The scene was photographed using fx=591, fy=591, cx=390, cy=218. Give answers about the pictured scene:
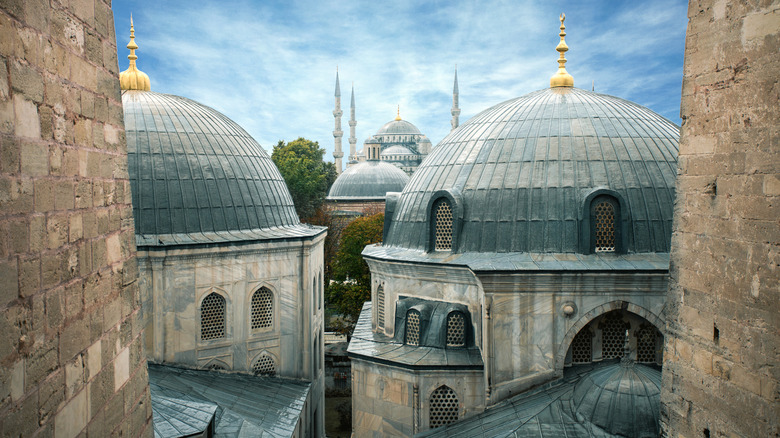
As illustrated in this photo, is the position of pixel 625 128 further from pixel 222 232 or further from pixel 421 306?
pixel 222 232

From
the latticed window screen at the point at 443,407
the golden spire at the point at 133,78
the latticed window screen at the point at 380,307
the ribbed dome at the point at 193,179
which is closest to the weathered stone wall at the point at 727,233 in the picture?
the latticed window screen at the point at 443,407

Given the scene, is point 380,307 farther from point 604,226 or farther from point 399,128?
point 399,128

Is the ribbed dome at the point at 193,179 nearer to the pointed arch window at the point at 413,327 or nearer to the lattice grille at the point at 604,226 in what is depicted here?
the pointed arch window at the point at 413,327

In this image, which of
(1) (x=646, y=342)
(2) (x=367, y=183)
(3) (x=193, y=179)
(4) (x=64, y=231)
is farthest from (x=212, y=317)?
(2) (x=367, y=183)

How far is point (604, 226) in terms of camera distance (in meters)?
13.8

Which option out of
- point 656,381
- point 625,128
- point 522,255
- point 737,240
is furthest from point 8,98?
point 625,128

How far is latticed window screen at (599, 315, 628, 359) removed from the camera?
1327cm

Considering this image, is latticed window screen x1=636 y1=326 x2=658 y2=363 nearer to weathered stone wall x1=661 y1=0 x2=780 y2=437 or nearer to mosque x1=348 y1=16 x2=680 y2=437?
mosque x1=348 y1=16 x2=680 y2=437

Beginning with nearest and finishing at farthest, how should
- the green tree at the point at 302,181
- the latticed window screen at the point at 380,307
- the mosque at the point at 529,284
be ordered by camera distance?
1. the mosque at the point at 529,284
2. the latticed window screen at the point at 380,307
3. the green tree at the point at 302,181

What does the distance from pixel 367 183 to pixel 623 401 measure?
45513 millimetres

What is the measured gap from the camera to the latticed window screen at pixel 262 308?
17438 millimetres

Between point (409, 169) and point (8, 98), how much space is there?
7362cm

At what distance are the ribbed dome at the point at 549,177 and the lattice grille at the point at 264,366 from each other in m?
5.05

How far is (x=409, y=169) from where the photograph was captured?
76.7m
